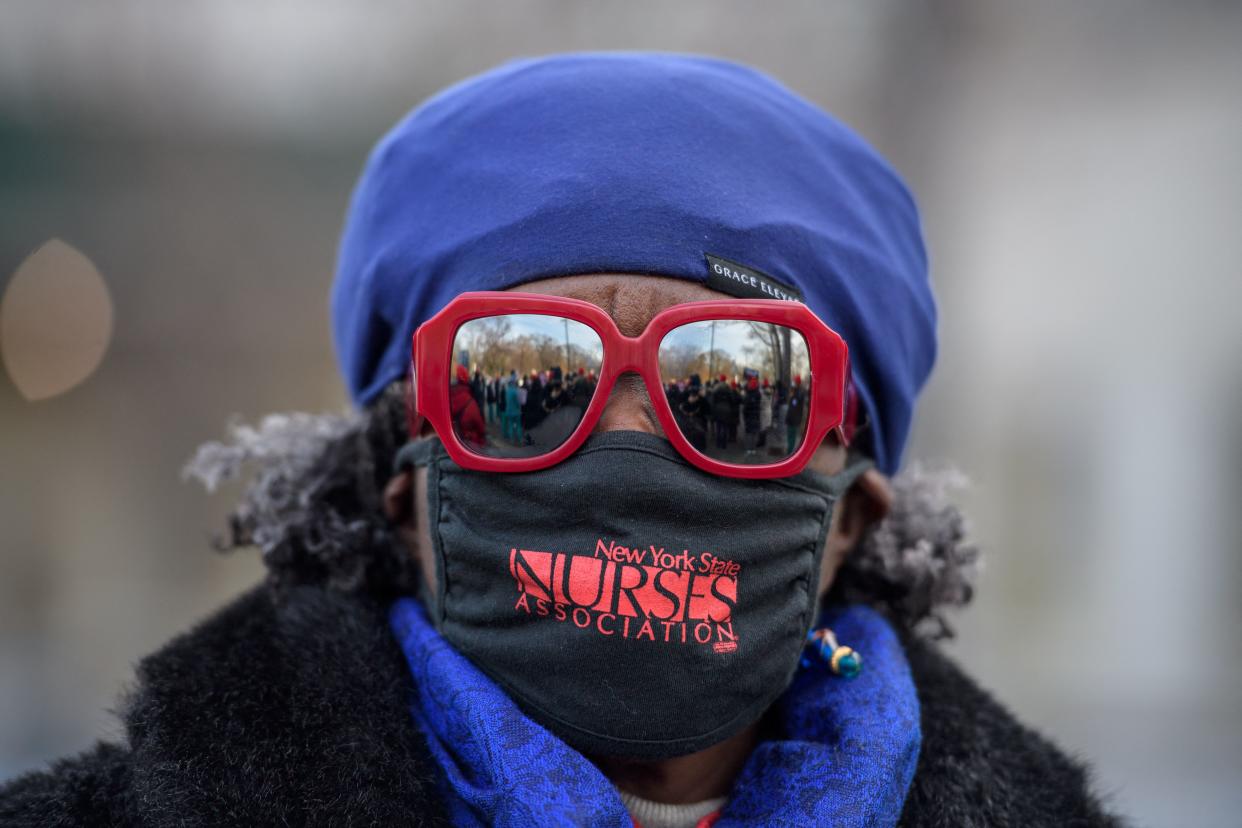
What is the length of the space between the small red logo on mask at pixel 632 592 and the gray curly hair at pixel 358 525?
537 millimetres

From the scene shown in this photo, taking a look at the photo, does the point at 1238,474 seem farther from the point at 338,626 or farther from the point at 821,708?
the point at 338,626

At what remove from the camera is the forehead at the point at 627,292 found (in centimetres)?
175

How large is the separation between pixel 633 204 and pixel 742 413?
40cm

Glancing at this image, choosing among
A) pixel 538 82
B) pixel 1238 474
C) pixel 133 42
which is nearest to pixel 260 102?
pixel 133 42

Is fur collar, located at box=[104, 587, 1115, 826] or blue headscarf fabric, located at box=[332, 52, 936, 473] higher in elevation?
blue headscarf fabric, located at box=[332, 52, 936, 473]

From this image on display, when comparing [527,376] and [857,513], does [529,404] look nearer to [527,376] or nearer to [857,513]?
[527,376]

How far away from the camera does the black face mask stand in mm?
1645

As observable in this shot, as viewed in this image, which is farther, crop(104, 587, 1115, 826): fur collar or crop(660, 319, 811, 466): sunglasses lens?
crop(660, 319, 811, 466): sunglasses lens

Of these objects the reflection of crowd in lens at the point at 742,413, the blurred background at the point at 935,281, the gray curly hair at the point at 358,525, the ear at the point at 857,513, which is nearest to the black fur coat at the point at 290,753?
the gray curly hair at the point at 358,525

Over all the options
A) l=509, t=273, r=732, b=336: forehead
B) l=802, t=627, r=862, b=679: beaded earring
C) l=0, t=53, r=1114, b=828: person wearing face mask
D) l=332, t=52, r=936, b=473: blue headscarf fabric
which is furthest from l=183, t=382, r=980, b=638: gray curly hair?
l=509, t=273, r=732, b=336: forehead

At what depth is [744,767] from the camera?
1928 mm

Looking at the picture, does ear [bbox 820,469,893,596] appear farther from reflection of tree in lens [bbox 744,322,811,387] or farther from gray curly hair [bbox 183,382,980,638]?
reflection of tree in lens [bbox 744,322,811,387]

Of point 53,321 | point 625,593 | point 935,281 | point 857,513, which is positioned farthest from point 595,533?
point 53,321

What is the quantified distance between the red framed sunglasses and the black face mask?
0.15 ft
